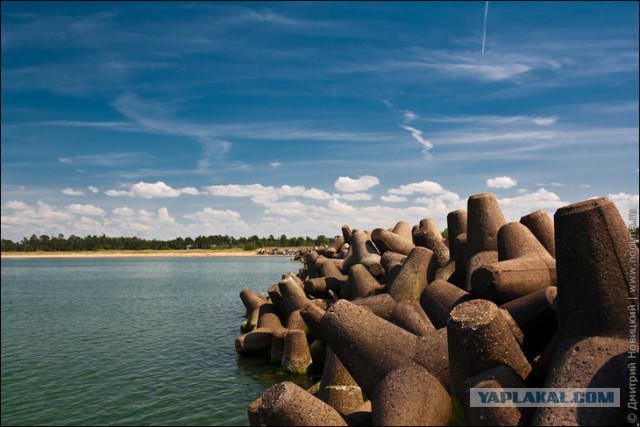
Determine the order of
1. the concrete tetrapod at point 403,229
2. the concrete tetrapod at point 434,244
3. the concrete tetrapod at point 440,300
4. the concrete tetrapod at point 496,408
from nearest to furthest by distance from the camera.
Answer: the concrete tetrapod at point 496,408 → the concrete tetrapod at point 440,300 → the concrete tetrapod at point 434,244 → the concrete tetrapod at point 403,229

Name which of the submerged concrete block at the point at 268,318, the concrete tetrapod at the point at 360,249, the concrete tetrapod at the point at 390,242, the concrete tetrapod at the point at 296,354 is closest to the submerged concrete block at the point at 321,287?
the concrete tetrapod at the point at 360,249

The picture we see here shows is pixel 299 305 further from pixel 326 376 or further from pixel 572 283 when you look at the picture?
pixel 572 283

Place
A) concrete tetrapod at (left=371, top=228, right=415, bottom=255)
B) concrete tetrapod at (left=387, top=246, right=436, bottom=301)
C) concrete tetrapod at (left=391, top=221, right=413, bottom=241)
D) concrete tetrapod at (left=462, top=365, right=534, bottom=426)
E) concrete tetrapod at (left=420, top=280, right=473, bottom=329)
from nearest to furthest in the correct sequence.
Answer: concrete tetrapod at (left=462, top=365, right=534, bottom=426) < concrete tetrapod at (left=420, top=280, right=473, bottom=329) < concrete tetrapod at (left=387, top=246, right=436, bottom=301) < concrete tetrapod at (left=371, top=228, right=415, bottom=255) < concrete tetrapod at (left=391, top=221, right=413, bottom=241)

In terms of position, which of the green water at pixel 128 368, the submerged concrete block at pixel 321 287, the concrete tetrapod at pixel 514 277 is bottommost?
the green water at pixel 128 368

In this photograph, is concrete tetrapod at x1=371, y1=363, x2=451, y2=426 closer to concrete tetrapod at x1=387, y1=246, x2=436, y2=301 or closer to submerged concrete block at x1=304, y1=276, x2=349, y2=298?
concrete tetrapod at x1=387, y1=246, x2=436, y2=301

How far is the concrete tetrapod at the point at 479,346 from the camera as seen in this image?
4.85 meters

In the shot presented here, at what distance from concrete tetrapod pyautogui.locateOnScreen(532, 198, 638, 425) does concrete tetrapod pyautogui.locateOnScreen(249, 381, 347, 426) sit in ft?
6.74

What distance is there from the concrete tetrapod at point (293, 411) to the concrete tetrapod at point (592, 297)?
6.74 feet

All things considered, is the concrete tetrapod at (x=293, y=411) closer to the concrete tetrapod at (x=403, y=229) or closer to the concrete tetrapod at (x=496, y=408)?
the concrete tetrapod at (x=496, y=408)

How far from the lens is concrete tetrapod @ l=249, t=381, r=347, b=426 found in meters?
4.68

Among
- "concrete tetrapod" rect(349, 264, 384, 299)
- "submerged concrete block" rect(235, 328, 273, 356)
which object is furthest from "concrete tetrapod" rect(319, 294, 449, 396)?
"submerged concrete block" rect(235, 328, 273, 356)

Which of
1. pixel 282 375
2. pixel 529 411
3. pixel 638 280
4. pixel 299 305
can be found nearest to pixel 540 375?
pixel 529 411

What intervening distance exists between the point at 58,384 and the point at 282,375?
4995 millimetres

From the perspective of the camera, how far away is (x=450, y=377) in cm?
518
